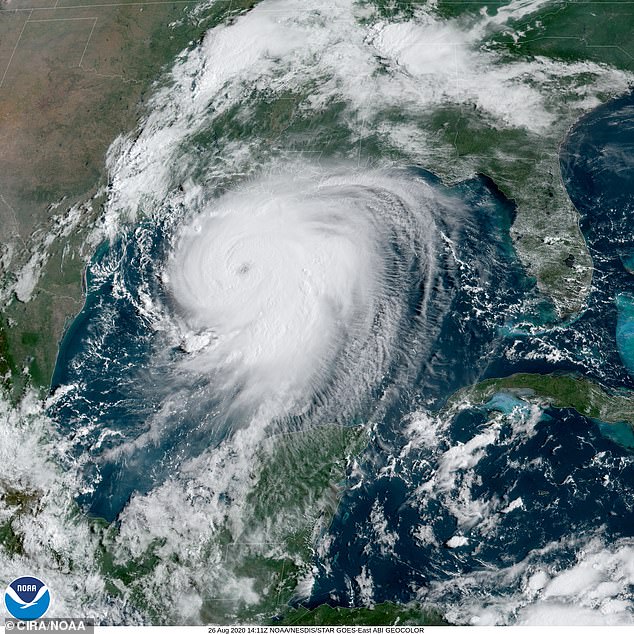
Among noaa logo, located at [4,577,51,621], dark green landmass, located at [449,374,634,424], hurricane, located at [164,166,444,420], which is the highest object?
hurricane, located at [164,166,444,420]

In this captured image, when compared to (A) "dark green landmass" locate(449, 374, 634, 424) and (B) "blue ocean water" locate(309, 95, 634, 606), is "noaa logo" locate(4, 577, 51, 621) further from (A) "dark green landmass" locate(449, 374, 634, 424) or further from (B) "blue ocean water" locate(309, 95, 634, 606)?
(A) "dark green landmass" locate(449, 374, 634, 424)

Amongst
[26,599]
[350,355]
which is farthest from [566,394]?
[26,599]

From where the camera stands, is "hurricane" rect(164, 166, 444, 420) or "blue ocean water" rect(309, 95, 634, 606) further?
"hurricane" rect(164, 166, 444, 420)

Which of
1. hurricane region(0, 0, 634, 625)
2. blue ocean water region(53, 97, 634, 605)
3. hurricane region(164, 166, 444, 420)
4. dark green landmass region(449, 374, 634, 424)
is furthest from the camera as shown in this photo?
hurricane region(164, 166, 444, 420)

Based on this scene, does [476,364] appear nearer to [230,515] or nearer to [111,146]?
[230,515]

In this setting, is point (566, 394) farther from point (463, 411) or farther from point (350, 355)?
point (350, 355)

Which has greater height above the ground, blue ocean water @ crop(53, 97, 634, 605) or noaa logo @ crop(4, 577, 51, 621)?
blue ocean water @ crop(53, 97, 634, 605)

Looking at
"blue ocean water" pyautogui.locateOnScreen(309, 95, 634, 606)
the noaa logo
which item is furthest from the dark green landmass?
the noaa logo

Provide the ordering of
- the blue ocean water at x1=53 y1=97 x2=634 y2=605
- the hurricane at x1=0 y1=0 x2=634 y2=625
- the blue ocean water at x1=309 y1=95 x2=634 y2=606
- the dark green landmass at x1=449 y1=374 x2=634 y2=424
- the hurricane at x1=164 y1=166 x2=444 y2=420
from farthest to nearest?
the hurricane at x1=164 y1=166 x2=444 y2=420
the dark green landmass at x1=449 y1=374 x2=634 y2=424
the hurricane at x1=0 y1=0 x2=634 y2=625
the blue ocean water at x1=53 y1=97 x2=634 y2=605
the blue ocean water at x1=309 y1=95 x2=634 y2=606

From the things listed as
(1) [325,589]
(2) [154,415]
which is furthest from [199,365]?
(1) [325,589]
